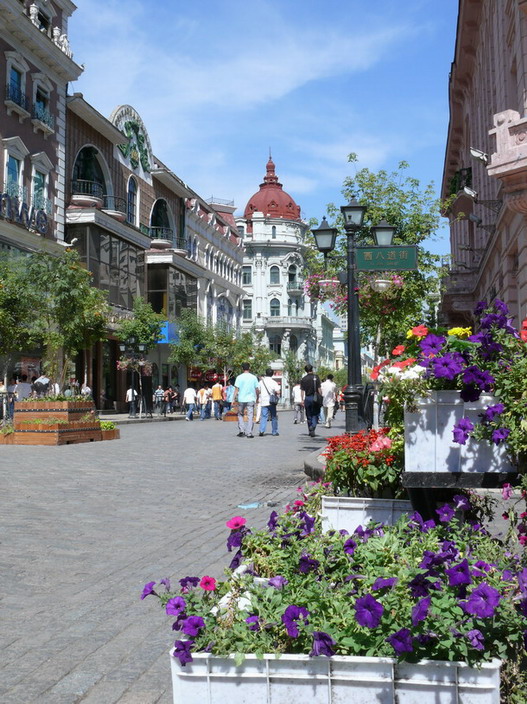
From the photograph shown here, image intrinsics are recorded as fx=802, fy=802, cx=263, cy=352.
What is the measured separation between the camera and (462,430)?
334 centimetres

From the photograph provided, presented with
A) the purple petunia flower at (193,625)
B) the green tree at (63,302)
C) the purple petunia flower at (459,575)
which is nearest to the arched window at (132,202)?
the green tree at (63,302)

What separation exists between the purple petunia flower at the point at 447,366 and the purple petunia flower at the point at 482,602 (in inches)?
43.9

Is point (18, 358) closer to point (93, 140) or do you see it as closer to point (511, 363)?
point (93, 140)

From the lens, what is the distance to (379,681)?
2383mm

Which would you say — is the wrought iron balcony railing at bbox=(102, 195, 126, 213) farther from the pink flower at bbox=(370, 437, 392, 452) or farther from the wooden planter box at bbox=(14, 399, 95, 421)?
the pink flower at bbox=(370, 437, 392, 452)

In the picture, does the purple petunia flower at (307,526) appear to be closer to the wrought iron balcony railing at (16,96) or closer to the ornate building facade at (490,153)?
the ornate building facade at (490,153)

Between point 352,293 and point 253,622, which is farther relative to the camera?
point 352,293

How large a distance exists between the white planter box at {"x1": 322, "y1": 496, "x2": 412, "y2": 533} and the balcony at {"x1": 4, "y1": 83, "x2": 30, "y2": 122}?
3016 cm

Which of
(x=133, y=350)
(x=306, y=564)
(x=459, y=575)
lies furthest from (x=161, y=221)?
(x=459, y=575)

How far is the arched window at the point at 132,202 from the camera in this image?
45166mm

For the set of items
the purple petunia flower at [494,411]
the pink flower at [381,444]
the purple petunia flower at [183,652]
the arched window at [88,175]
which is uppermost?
the arched window at [88,175]

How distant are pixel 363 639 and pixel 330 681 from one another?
0.16 m

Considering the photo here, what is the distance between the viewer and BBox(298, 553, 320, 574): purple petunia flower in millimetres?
3057

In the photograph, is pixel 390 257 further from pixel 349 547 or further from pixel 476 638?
pixel 476 638
